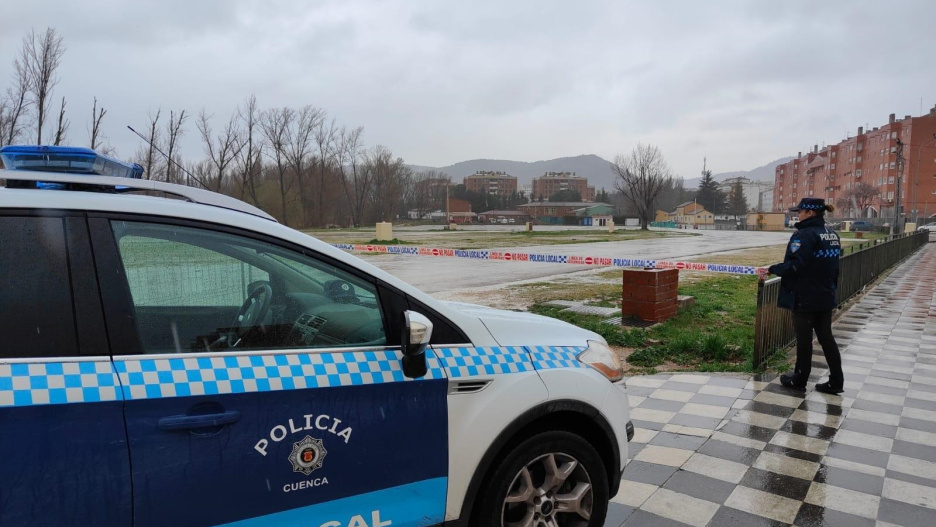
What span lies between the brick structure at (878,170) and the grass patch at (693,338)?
64.7m

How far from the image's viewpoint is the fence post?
5900 mm

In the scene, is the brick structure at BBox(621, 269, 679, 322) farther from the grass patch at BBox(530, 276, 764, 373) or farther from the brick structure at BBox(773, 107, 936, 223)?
the brick structure at BBox(773, 107, 936, 223)

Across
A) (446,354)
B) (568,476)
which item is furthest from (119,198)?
(568,476)

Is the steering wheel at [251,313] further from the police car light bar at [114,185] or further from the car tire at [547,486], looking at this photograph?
the car tire at [547,486]

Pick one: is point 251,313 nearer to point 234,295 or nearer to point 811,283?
point 234,295

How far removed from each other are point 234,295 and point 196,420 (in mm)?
496

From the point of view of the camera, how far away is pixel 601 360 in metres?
2.88

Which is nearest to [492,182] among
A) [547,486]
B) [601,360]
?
[601,360]

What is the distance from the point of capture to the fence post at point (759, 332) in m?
5.90

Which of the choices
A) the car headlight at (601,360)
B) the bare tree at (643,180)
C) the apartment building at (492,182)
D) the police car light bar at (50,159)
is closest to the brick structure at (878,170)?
the bare tree at (643,180)

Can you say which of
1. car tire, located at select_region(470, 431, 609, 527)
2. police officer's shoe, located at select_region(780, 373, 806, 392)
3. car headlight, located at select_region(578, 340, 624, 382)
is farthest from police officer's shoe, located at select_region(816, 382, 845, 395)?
car tire, located at select_region(470, 431, 609, 527)

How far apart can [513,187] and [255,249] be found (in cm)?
18377

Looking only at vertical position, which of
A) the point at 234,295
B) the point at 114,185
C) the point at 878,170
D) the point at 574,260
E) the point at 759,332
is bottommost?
the point at 574,260

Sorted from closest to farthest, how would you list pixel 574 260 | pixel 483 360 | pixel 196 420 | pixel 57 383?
pixel 57 383 < pixel 196 420 < pixel 483 360 < pixel 574 260
